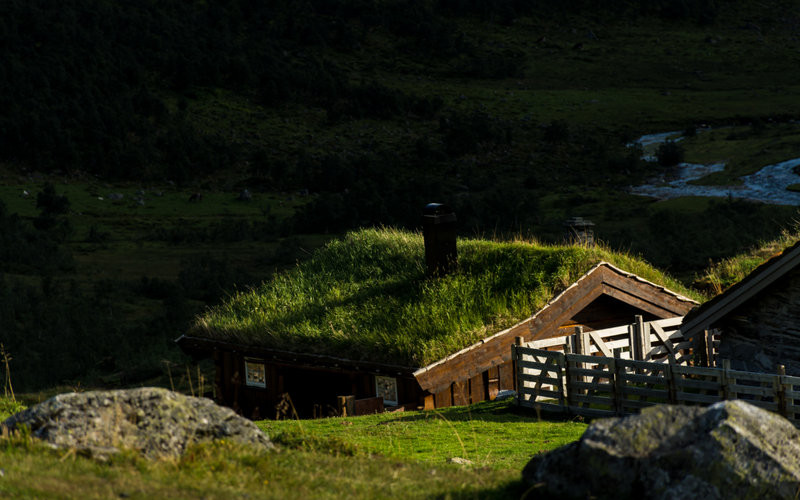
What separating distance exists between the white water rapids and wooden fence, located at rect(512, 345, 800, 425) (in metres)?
55.5

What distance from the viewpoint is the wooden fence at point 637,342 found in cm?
2211

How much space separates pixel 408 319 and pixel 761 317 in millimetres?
7805

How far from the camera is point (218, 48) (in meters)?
117

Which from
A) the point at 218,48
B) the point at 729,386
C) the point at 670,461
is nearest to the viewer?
the point at 670,461

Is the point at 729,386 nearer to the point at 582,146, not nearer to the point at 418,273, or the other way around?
the point at 418,273

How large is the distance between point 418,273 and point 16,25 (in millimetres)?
95131

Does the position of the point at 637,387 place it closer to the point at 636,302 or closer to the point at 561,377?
the point at 561,377

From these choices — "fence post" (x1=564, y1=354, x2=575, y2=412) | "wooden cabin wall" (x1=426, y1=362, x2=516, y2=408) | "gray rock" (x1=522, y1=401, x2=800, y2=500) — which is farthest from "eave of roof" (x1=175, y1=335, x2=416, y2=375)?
"gray rock" (x1=522, y1=401, x2=800, y2=500)

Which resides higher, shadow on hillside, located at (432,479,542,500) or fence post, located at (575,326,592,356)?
shadow on hillside, located at (432,479,542,500)

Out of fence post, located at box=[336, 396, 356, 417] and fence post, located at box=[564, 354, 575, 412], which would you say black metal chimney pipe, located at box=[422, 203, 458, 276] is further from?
fence post, located at box=[564, 354, 575, 412]

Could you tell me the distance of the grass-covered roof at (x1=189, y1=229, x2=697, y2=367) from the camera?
21766 mm

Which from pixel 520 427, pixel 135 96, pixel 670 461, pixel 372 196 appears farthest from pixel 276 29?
pixel 670 461

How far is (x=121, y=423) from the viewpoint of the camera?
30.0ft

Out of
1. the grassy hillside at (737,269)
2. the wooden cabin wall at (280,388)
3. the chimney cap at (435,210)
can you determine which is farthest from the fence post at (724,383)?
the grassy hillside at (737,269)
